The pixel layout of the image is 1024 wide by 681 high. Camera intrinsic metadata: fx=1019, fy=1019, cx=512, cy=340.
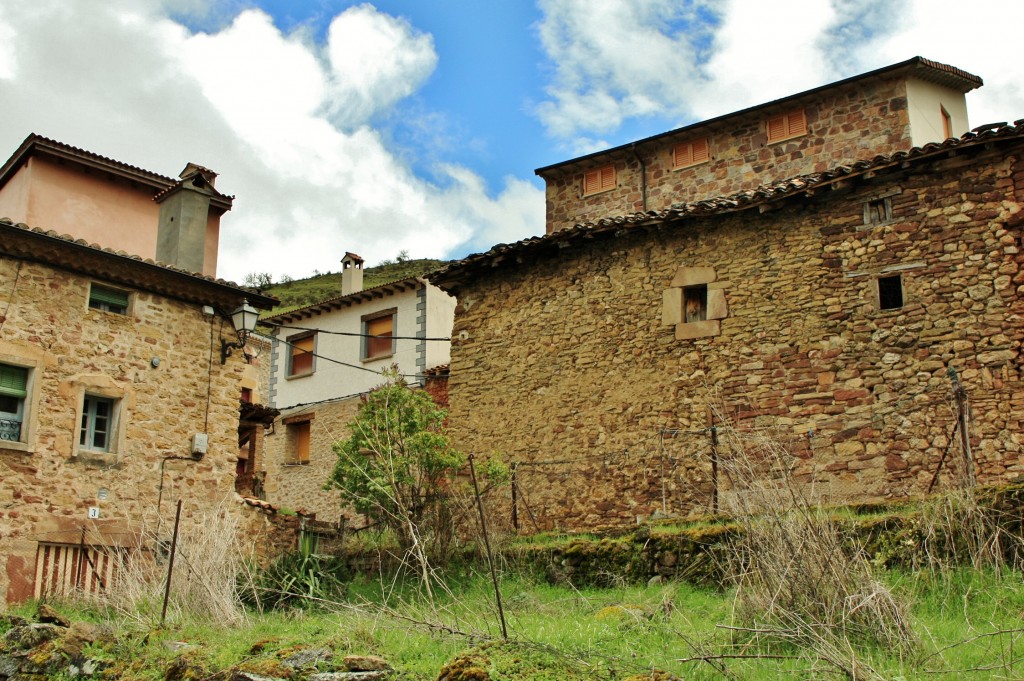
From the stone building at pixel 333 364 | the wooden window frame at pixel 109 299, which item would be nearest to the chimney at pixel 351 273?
the stone building at pixel 333 364

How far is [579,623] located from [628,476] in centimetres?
570

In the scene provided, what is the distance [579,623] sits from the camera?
Answer: 8.94m

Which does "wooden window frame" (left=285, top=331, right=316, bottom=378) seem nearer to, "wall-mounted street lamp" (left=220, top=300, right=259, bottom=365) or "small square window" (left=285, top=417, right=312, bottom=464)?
"small square window" (left=285, top=417, right=312, bottom=464)

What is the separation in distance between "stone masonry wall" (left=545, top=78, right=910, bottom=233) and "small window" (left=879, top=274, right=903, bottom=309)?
4.79 metres

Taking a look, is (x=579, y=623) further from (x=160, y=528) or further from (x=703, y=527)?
(x=160, y=528)

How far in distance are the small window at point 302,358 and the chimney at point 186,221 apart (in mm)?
7689

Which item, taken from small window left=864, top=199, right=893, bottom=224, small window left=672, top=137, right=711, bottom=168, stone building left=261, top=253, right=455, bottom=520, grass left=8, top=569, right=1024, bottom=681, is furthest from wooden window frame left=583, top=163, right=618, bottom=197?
grass left=8, top=569, right=1024, bottom=681

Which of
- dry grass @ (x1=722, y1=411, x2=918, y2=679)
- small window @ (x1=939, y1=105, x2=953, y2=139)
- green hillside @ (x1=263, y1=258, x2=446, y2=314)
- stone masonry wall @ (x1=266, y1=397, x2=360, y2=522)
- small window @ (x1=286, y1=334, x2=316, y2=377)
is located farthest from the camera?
green hillside @ (x1=263, y1=258, x2=446, y2=314)

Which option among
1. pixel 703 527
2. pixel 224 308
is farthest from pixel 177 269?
pixel 703 527

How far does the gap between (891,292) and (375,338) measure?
1311 centimetres

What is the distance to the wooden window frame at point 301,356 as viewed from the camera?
24859 millimetres

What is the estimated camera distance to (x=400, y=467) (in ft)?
43.8

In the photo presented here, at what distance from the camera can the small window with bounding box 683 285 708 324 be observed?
14633 millimetres

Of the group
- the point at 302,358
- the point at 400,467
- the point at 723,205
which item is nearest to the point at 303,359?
the point at 302,358
